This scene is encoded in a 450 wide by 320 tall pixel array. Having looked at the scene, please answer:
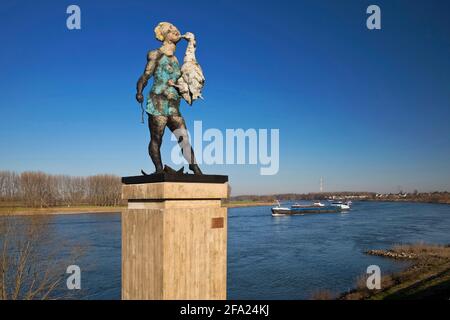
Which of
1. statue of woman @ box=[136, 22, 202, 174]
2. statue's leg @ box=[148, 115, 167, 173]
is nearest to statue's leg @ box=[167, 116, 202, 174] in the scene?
statue of woman @ box=[136, 22, 202, 174]

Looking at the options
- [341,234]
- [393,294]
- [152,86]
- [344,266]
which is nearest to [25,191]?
[341,234]

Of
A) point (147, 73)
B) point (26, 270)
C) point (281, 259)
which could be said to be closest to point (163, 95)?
point (147, 73)

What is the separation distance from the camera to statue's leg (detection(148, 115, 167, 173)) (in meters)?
4.68

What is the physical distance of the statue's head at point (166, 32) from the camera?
15.6ft

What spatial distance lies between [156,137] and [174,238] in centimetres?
133

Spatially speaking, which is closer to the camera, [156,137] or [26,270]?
[156,137]

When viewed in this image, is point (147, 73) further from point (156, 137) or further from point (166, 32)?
point (156, 137)

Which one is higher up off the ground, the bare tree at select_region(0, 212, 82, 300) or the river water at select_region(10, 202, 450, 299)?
the bare tree at select_region(0, 212, 82, 300)

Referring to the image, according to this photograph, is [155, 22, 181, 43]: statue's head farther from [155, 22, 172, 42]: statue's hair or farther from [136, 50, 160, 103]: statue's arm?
[136, 50, 160, 103]: statue's arm

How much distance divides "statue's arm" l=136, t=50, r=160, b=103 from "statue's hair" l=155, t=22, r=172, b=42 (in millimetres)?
224

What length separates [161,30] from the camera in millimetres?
4770

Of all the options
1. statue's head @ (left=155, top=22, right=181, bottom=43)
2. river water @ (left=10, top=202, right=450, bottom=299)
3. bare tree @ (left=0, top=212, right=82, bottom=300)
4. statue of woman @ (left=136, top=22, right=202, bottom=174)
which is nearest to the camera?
statue of woman @ (left=136, top=22, right=202, bottom=174)

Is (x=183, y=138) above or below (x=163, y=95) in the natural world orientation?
below

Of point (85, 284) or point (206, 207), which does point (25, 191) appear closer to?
point (85, 284)
